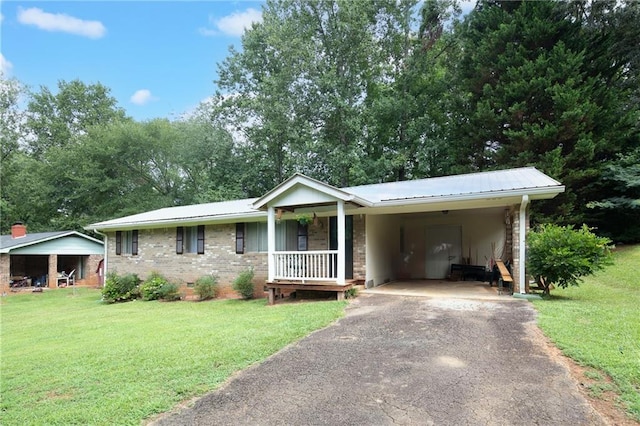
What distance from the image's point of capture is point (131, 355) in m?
5.62

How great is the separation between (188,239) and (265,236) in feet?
11.6

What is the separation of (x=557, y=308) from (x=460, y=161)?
12.0m

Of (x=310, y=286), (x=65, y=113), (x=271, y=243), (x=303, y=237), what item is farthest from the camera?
(x=65, y=113)

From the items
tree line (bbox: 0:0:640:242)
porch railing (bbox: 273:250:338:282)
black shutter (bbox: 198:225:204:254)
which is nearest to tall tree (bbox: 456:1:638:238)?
tree line (bbox: 0:0:640:242)

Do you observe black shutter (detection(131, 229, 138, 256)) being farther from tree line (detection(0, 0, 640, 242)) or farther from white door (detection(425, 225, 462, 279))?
white door (detection(425, 225, 462, 279))

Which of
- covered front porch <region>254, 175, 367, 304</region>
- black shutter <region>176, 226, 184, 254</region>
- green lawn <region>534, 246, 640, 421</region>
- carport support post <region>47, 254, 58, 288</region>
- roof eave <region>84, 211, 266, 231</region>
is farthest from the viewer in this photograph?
carport support post <region>47, 254, 58, 288</region>

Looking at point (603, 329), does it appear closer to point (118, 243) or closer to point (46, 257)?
point (118, 243)

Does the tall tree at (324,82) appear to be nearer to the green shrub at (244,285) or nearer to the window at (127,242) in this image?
the window at (127,242)

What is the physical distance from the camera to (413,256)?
45.4 ft

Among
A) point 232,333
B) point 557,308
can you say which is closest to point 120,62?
point 232,333

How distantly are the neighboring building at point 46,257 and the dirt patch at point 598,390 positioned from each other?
2151cm

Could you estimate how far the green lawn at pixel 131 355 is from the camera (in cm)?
385

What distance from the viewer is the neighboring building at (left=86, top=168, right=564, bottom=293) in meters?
9.07

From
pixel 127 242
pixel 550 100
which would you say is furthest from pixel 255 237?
pixel 550 100
